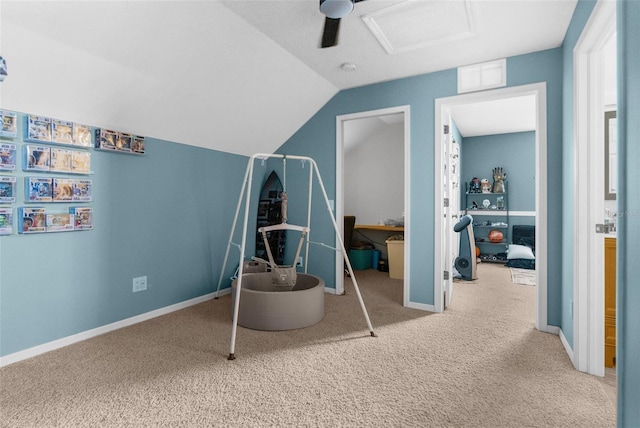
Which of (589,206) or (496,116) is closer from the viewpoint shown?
(589,206)

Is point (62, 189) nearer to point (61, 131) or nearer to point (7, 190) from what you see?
point (7, 190)

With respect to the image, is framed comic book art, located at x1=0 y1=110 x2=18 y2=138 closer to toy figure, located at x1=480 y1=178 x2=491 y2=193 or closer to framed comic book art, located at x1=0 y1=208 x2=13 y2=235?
framed comic book art, located at x1=0 y1=208 x2=13 y2=235

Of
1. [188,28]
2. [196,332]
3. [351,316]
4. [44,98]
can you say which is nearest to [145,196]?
[44,98]

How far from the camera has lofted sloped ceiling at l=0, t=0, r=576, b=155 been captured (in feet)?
6.43

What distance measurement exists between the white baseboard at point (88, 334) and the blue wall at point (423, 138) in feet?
5.17

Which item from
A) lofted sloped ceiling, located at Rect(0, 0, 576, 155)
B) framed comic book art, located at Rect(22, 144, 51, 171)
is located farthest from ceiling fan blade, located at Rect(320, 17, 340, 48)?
framed comic book art, located at Rect(22, 144, 51, 171)

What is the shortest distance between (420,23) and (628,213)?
1894mm

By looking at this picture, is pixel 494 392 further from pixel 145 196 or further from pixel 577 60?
pixel 145 196

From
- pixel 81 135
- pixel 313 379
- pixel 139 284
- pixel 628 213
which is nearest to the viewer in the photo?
pixel 628 213

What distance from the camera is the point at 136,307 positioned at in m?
2.87

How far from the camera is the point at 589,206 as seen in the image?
6.62 feet

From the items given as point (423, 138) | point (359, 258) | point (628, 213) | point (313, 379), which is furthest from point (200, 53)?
point (359, 258)

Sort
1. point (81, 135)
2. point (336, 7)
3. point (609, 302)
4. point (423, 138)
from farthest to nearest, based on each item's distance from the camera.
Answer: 1. point (423, 138)
2. point (81, 135)
3. point (609, 302)
4. point (336, 7)

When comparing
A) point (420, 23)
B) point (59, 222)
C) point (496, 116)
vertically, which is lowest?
point (59, 222)
